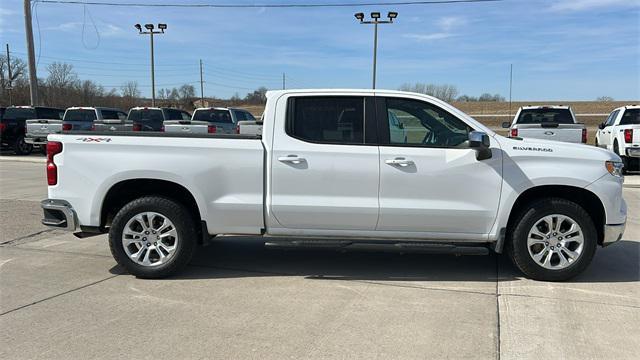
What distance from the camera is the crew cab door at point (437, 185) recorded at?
513cm

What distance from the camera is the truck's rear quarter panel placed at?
5.21 metres

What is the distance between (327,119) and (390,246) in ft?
4.66

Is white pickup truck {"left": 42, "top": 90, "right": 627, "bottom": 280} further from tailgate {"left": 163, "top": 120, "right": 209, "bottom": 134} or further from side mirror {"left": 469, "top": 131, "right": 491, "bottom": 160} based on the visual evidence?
tailgate {"left": 163, "top": 120, "right": 209, "bottom": 134}

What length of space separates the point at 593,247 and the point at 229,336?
11.9 ft

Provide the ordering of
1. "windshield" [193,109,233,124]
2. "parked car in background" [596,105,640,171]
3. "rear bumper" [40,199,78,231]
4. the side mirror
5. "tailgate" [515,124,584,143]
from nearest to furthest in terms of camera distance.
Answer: the side mirror, "rear bumper" [40,199,78,231], "tailgate" [515,124,584,143], "parked car in background" [596,105,640,171], "windshield" [193,109,233,124]

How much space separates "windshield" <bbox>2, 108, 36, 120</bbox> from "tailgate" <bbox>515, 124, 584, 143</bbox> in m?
19.3

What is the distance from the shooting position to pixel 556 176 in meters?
5.12

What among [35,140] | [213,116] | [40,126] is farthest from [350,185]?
[35,140]

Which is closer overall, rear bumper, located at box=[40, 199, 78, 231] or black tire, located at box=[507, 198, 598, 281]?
black tire, located at box=[507, 198, 598, 281]

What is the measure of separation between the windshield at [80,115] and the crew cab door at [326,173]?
59.9ft

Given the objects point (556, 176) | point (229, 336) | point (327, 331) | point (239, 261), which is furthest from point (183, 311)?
point (556, 176)

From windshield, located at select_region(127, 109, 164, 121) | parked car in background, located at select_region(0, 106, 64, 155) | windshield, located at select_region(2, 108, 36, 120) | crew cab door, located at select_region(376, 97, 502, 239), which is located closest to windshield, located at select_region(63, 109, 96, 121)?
windshield, located at select_region(127, 109, 164, 121)

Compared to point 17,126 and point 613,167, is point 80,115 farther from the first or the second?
point 613,167

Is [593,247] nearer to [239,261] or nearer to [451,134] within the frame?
[451,134]
